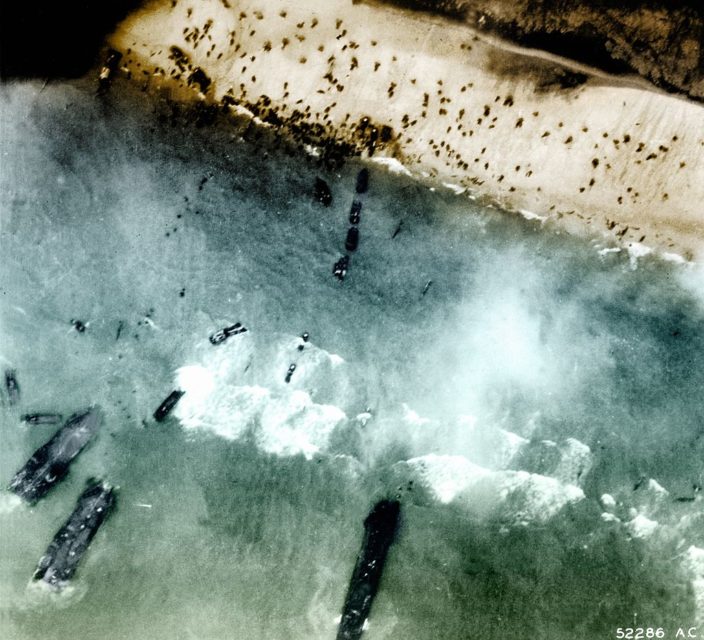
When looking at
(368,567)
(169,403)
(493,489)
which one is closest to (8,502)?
(169,403)

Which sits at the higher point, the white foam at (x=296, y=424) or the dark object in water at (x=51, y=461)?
the white foam at (x=296, y=424)

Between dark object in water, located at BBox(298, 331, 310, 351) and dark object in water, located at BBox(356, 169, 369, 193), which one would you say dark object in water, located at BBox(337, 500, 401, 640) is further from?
dark object in water, located at BBox(356, 169, 369, 193)

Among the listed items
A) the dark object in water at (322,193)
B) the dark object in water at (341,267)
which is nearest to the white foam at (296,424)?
the dark object in water at (341,267)

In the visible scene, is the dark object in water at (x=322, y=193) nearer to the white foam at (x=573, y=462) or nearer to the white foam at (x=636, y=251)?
the white foam at (x=636, y=251)

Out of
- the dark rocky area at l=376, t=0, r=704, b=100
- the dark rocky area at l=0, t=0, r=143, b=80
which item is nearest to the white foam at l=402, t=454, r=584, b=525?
the dark rocky area at l=376, t=0, r=704, b=100

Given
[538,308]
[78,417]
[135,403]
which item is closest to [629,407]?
[538,308]

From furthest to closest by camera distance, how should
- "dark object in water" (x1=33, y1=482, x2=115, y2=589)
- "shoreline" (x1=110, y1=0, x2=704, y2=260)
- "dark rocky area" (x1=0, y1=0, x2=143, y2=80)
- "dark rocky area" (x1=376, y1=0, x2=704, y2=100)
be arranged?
"dark object in water" (x1=33, y1=482, x2=115, y2=589) → "dark rocky area" (x1=0, y1=0, x2=143, y2=80) → "shoreline" (x1=110, y1=0, x2=704, y2=260) → "dark rocky area" (x1=376, y1=0, x2=704, y2=100)
